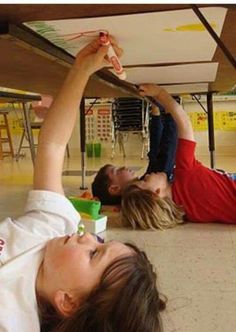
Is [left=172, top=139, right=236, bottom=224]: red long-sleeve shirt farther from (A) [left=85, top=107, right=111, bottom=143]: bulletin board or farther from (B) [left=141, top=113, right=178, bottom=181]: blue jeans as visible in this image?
(A) [left=85, top=107, right=111, bottom=143]: bulletin board

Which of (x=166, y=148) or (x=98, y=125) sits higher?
(x=98, y=125)

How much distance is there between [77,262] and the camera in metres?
0.64

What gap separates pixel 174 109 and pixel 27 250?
1188mm

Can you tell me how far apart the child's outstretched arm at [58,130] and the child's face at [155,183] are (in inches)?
32.3

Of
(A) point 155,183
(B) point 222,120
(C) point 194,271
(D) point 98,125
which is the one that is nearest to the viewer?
(C) point 194,271

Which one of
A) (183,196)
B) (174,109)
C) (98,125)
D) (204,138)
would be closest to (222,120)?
(204,138)

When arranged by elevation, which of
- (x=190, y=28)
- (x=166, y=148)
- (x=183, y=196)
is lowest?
(x=183, y=196)

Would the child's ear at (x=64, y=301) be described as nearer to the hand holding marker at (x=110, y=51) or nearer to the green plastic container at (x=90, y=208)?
the hand holding marker at (x=110, y=51)

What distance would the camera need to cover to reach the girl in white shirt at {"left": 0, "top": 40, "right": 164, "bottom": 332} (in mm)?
583

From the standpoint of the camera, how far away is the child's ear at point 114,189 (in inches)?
70.0

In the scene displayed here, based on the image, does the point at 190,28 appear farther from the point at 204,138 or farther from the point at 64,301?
the point at 204,138

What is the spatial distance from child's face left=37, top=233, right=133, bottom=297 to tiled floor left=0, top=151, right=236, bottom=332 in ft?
0.87

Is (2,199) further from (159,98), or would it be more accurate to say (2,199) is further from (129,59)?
(129,59)

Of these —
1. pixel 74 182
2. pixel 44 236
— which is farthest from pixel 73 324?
pixel 74 182
